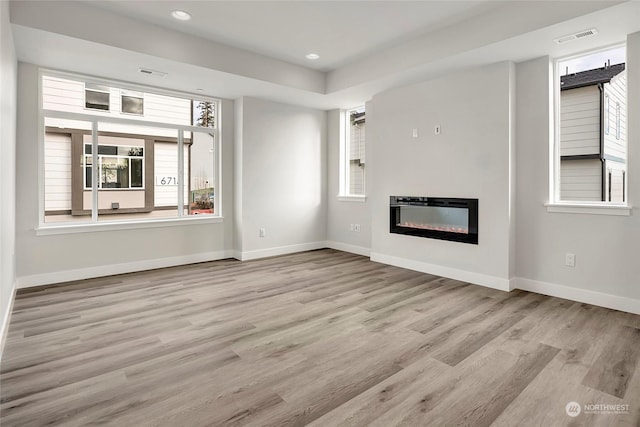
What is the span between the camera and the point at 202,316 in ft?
10.2

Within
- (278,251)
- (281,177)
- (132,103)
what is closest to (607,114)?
(281,177)

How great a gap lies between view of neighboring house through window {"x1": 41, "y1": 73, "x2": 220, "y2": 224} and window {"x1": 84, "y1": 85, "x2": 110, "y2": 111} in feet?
0.04

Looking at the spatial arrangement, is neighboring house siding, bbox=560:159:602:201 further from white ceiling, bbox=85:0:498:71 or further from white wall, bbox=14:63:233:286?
white wall, bbox=14:63:233:286

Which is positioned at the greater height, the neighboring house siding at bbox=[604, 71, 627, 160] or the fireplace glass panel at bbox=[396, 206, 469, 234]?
the neighboring house siding at bbox=[604, 71, 627, 160]

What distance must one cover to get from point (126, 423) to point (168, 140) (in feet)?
13.7

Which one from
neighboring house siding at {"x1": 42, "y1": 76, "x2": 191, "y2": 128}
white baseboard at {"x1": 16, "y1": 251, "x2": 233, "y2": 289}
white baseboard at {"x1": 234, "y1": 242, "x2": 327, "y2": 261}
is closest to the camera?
white baseboard at {"x1": 16, "y1": 251, "x2": 233, "y2": 289}

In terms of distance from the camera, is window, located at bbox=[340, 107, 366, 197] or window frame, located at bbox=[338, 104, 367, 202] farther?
window frame, located at bbox=[338, 104, 367, 202]

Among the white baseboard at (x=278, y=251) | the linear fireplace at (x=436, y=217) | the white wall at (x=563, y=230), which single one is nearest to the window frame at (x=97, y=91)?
the white baseboard at (x=278, y=251)

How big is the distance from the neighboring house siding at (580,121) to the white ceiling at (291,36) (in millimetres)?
453

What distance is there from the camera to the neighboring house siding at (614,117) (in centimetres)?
339

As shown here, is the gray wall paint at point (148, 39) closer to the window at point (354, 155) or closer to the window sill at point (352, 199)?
the window at point (354, 155)

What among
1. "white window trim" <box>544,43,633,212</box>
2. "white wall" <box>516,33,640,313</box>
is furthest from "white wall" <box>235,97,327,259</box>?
"white window trim" <box>544,43,633,212</box>

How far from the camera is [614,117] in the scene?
3.48m

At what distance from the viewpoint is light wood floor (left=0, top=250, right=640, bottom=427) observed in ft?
5.91
